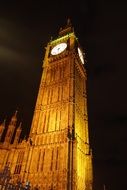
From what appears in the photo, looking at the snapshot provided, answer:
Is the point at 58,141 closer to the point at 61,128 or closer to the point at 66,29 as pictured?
the point at 61,128

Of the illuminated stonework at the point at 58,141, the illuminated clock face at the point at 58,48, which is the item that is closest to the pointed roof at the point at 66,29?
the illuminated clock face at the point at 58,48

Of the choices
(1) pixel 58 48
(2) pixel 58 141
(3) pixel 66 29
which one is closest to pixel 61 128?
(2) pixel 58 141

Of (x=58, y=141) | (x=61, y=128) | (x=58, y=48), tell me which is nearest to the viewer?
(x=58, y=141)

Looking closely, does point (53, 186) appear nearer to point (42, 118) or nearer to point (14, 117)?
point (42, 118)

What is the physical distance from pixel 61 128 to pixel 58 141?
2473mm

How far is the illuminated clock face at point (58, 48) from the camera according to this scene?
48500mm

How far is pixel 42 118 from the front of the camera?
3731 centimetres

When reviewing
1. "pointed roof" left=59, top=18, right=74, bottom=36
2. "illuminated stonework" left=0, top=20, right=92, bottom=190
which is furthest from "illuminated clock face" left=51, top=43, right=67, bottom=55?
"pointed roof" left=59, top=18, right=74, bottom=36

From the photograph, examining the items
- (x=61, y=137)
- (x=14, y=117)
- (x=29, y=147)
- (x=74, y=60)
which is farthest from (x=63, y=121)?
(x=74, y=60)

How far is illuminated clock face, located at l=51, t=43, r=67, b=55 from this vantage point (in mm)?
48500

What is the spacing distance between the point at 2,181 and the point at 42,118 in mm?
19239

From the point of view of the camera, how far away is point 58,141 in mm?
32156

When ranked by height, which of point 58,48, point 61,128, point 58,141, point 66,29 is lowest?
point 58,141

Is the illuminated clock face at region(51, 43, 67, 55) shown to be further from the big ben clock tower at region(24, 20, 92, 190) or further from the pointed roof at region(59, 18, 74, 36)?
the pointed roof at region(59, 18, 74, 36)
